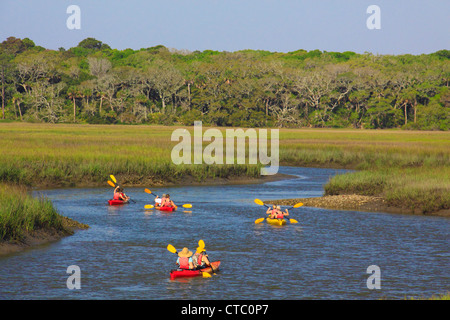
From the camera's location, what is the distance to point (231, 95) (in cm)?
11762

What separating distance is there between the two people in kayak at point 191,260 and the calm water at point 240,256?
376 mm

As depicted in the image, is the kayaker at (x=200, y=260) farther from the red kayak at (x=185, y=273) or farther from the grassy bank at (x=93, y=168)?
the grassy bank at (x=93, y=168)

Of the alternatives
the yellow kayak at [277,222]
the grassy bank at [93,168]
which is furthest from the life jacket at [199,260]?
the grassy bank at [93,168]

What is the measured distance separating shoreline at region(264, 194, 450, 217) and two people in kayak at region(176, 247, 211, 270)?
14308 millimetres

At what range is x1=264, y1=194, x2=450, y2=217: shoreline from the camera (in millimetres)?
30098

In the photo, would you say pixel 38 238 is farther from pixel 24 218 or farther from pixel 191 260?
pixel 191 260

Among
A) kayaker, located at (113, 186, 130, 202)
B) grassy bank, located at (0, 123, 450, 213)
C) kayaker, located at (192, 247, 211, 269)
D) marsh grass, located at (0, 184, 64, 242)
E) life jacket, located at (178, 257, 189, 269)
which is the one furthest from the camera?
grassy bank, located at (0, 123, 450, 213)

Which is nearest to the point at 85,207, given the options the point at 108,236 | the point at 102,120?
the point at 108,236

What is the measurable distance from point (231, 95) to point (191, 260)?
101220 millimetres

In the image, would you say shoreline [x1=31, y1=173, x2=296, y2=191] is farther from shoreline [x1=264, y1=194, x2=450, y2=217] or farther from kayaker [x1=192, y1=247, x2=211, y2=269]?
kayaker [x1=192, y1=247, x2=211, y2=269]

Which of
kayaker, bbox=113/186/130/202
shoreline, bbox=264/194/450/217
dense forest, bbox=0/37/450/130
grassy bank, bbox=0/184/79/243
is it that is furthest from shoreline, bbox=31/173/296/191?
dense forest, bbox=0/37/450/130

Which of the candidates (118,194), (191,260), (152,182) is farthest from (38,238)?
(152,182)

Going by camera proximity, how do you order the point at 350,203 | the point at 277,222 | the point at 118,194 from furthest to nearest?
the point at 350,203, the point at 118,194, the point at 277,222
